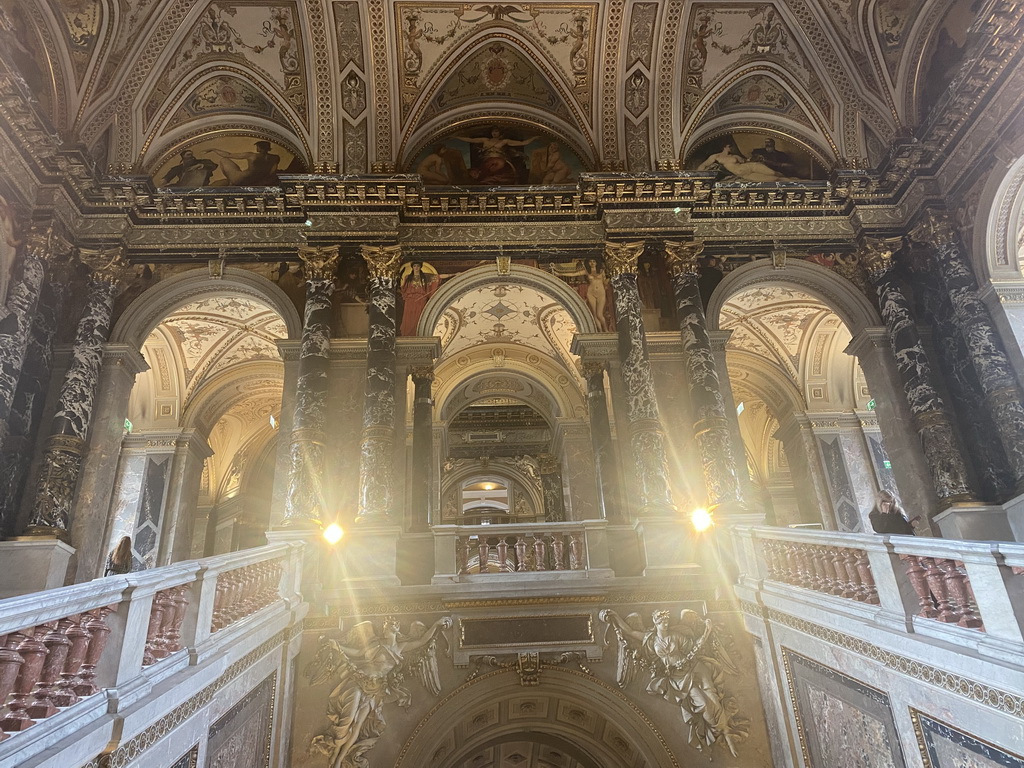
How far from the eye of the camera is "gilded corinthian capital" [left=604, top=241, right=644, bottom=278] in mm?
10531

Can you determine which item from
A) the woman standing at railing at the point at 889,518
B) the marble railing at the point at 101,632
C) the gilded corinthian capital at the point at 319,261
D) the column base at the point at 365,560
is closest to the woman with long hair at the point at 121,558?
the marble railing at the point at 101,632

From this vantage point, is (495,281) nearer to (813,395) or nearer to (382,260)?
(382,260)

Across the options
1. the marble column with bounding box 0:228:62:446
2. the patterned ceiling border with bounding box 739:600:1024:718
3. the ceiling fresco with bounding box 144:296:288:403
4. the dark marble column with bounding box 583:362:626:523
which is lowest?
the patterned ceiling border with bounding box 739:600:1024:718

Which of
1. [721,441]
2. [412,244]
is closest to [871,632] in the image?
[721,441]

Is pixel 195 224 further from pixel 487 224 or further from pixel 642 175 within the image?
pixel 642 175

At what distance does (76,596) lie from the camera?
11.4ft

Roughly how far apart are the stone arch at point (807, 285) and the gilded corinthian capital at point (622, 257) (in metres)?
1.43

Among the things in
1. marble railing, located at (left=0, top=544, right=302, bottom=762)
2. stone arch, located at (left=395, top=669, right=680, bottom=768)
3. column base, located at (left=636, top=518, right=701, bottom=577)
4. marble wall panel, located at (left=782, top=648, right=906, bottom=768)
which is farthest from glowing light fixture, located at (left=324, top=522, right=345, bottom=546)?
marble wall panel, located at (left=782, top=648, right=906, bottom=768)

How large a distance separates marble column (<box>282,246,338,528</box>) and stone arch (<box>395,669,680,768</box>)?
9.08ft

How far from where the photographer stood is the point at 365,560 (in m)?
8.19

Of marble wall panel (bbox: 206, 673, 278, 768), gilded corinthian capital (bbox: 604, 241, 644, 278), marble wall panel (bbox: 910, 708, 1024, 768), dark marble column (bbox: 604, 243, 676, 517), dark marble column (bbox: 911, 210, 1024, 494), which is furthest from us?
gilded corinthian capital (bbox: 604, 241, 644, 278)

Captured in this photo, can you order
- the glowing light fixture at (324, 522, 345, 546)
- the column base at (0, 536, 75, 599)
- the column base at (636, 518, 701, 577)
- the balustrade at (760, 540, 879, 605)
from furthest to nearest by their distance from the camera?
the glowing light fixture at (324, 522, 345, 546), the column base at (636, 518, 701, 577), the column base at (0, 536, 75, 599), the balustrade at (760, 540, 879, 605)

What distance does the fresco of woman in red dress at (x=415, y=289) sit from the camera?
1087 centimetres

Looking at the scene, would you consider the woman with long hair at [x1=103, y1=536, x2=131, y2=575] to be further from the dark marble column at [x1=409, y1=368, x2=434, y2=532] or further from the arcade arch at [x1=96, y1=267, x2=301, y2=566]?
the dark marble column at [x1=409, y1=368, x2=434, y2=532]
